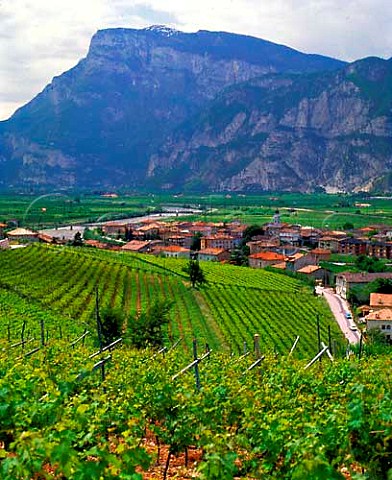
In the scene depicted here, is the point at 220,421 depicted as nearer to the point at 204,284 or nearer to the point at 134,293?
the point at 134,293

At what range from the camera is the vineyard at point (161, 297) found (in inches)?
1088

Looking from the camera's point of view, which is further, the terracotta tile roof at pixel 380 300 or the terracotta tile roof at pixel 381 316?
the terracotta tile roof at pixel 380 300

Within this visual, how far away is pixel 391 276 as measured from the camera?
5178 centimetres

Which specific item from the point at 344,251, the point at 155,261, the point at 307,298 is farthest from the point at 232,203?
the point at 307,298

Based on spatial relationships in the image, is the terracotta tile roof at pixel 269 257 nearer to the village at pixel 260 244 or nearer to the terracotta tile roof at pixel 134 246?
the village at pixel 260 244

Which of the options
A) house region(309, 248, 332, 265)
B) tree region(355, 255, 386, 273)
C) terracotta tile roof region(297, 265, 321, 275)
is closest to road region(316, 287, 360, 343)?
terracotta tile roof region(297, 265, 321, 275)

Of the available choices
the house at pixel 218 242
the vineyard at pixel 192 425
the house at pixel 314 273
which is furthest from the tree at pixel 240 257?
the vineyard at pixel 192 425

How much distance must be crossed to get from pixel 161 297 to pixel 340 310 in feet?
38.5

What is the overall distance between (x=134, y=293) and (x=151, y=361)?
28147mm

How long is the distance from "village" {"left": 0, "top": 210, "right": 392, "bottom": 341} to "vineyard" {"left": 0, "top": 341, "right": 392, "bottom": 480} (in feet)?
105

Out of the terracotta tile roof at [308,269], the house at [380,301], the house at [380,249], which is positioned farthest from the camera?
the house at [380,249]

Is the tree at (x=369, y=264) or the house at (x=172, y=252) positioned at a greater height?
the house at (x=172, y=252)

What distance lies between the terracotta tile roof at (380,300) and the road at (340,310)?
5.57 feet

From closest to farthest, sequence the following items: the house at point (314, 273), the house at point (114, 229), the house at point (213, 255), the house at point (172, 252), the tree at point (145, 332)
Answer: the tree at point (145, 332) → the house at point (314, 273) → the house at point (213, 255) → the house at point (172, 252) → the house at point (114, 229)
